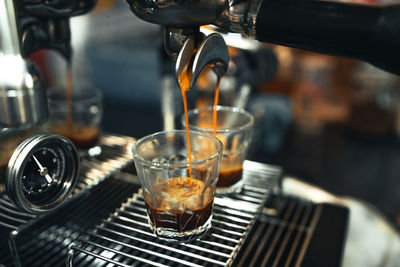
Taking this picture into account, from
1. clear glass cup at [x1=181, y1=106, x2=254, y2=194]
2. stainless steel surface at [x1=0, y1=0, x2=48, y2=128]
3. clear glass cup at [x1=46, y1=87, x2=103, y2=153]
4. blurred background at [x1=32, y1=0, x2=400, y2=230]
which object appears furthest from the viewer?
blurred background at [x1=32, y1=0, x2=400, y2=230]

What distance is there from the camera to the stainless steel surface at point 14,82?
481 mm

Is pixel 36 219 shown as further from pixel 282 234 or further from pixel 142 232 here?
pixel 282 234

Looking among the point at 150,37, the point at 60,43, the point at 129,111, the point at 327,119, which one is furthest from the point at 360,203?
the point at 327,119

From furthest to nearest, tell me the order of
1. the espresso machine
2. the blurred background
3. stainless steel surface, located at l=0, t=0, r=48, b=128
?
the blurred background
stainless steel surface, located at l=0, t=0, r=48, b=128
the espresso machine

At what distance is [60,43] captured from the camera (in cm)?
59

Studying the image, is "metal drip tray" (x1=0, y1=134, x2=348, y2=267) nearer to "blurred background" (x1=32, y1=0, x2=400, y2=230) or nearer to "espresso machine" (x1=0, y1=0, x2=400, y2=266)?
"espresso machine" (x1=0, y1=0, x2=400, y2=266)

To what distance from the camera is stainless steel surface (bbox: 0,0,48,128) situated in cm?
48

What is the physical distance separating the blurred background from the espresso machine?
396mm

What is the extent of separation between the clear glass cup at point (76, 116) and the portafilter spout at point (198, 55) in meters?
0.37

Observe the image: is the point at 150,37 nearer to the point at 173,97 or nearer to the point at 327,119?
the point at 173,97

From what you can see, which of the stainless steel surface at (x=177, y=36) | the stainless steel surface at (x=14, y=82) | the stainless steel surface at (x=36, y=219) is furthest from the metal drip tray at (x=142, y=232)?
the stainless steel surface at (x=177, y=36)

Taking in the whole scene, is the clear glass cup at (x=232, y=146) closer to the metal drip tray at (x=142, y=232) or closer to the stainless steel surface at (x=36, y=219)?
the metal drip tray at (x=142, y=232)

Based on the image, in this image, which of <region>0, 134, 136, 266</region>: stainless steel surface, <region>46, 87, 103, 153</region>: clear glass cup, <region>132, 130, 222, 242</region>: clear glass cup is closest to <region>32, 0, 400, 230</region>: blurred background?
<region>46, 87, 103, 153</region>: clear glass cup

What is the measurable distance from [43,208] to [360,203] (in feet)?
2.02
